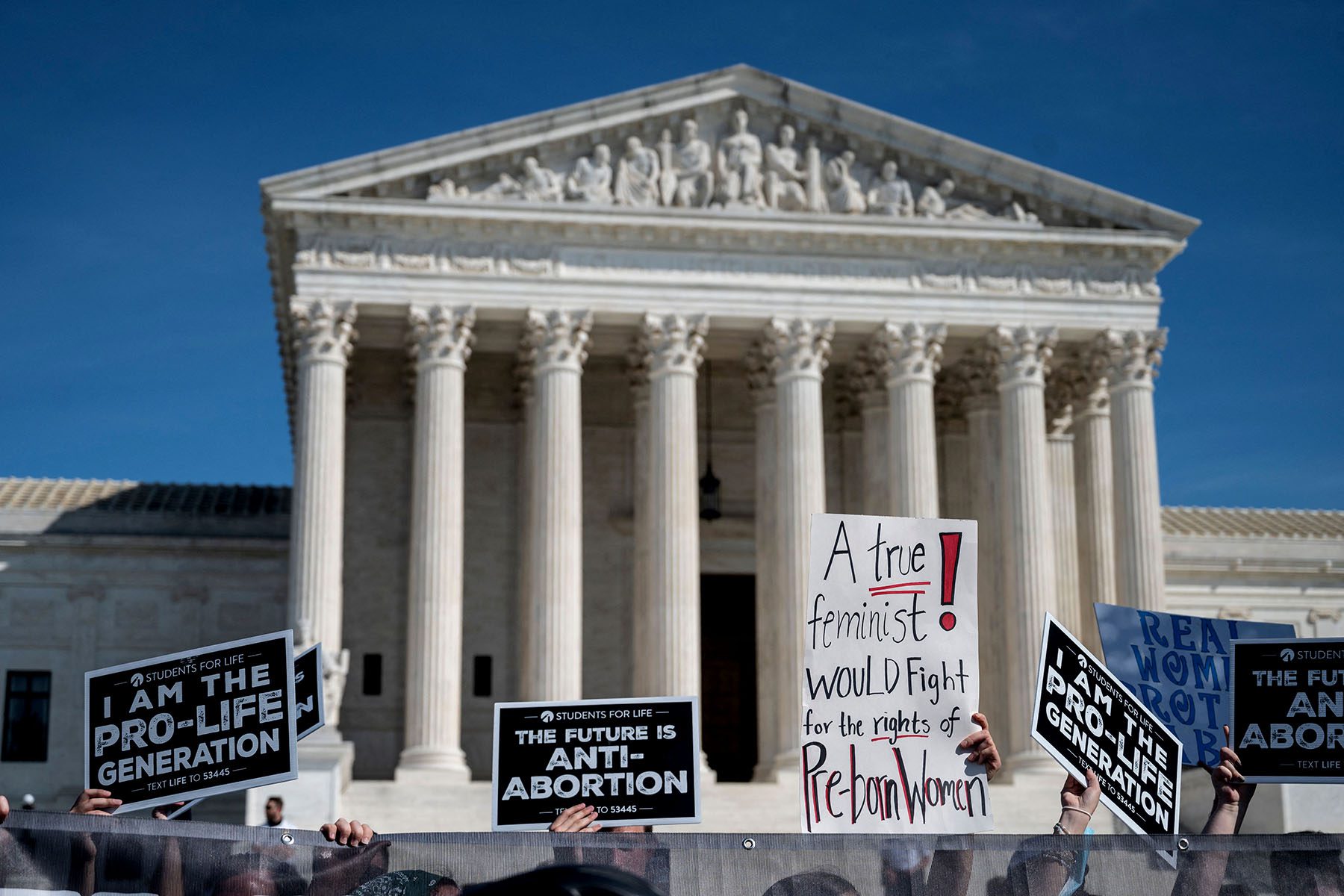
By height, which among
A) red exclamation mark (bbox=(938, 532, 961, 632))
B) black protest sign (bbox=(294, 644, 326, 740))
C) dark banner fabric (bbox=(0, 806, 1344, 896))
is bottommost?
dark banner fabric (bbox=(0, 806, 1344, 896))

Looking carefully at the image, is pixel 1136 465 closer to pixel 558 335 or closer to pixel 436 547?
pixel 558 335

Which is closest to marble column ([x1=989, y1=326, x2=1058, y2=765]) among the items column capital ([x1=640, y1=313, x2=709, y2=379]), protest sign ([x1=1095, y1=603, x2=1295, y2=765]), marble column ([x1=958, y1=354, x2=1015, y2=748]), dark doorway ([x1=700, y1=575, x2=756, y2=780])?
marble column ([x1=958, y1=354, x2=1015, y2=748])

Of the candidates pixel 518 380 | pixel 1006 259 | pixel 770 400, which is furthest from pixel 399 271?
pixel 1006 259

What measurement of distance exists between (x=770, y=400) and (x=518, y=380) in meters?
6.25

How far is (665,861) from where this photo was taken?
446 inches

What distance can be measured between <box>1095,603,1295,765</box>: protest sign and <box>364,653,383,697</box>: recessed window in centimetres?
2887

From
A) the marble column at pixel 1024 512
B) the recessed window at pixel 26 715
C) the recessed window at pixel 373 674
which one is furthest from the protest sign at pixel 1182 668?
the recessed window at pixel 26 715

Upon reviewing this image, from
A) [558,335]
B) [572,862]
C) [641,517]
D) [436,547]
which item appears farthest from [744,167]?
[572,862]

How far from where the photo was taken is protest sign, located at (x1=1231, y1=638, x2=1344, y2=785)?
48.5 feet

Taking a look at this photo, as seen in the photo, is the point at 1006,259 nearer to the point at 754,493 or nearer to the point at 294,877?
the point at 754,493

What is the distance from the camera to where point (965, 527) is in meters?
14.1

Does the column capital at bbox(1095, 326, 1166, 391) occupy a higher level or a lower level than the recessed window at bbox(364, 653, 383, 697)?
higher

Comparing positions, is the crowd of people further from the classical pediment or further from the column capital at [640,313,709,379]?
the classical pediment

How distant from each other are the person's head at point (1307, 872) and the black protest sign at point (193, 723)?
6.89m
